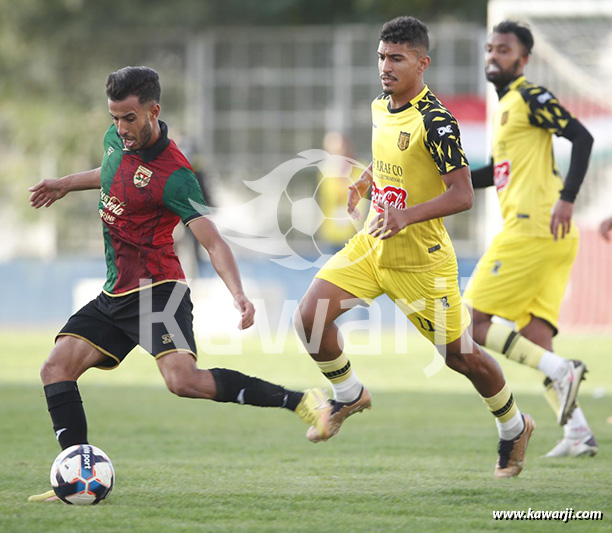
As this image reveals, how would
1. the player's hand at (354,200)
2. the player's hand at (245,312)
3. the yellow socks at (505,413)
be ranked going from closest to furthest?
the player's hand at (245,312) < the yellow socks at (505,413) < the player's hand at (354,200)

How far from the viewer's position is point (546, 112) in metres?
7.25

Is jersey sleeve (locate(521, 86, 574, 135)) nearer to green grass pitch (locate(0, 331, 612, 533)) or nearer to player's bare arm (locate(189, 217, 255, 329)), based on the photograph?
green grass pitch (locate(0, 331, 612, 533))

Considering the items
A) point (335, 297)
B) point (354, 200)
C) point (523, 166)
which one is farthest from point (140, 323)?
point (523, 166)

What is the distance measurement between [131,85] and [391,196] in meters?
1.58

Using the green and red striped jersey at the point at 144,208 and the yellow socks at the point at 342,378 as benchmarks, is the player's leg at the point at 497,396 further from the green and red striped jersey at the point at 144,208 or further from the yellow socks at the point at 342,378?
the green and red striped jersey at the point at 144,208

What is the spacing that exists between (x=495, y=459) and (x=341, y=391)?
134 centimetres

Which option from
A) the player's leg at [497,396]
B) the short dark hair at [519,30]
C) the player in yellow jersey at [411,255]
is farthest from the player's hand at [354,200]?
the short dark hair at [519,30]

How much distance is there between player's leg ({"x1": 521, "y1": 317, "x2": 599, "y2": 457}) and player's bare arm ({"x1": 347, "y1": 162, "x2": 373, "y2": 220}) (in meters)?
1.69

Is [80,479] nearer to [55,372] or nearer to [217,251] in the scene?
[55,372]

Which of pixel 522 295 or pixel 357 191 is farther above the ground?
pixel 357 191

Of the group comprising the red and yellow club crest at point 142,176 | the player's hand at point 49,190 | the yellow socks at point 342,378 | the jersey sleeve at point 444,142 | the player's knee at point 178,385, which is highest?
the jersey sleeve at point 444,142

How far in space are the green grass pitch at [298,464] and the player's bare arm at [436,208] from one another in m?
1.42

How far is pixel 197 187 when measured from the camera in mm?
5586

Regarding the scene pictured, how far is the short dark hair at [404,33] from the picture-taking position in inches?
230
